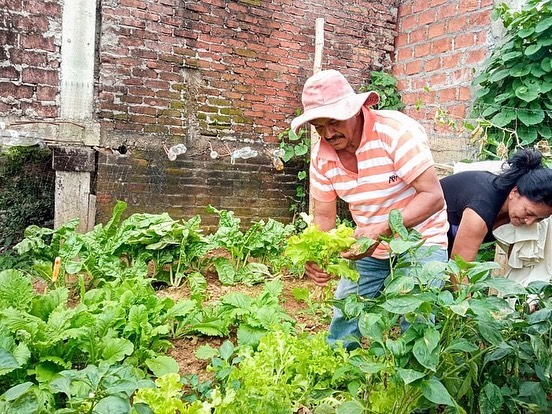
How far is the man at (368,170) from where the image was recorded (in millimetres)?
2166

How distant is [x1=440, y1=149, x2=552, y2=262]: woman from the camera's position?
2461mm

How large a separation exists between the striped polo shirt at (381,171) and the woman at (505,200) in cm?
17

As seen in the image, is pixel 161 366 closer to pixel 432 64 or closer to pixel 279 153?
pixel 279 153

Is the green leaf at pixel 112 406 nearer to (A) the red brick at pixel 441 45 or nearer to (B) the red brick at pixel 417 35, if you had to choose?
(A) the red brick at pixel 441 45

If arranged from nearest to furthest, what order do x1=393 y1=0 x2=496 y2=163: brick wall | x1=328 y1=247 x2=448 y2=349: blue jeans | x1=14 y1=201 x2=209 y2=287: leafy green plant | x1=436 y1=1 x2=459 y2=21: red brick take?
x1=328 y1=247 x2=448 y2=349: blue jeans < x1=14 y1=201 x2=209 y2=287: leafy green plant < x1=393 y1=0 x2=496 y2=163: brick wall < x1=436 y1=1 x2=459 y2=21: red brick

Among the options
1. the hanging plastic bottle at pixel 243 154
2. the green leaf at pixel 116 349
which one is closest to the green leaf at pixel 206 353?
the green leaf at pixel 116 349

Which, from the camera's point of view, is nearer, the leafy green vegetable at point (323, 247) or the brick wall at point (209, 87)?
the leafy green vegetable at point (323, 247)

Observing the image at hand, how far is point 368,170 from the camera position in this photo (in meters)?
2.31

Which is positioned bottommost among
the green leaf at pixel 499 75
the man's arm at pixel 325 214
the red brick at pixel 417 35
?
the man's arm at pixel 325 214

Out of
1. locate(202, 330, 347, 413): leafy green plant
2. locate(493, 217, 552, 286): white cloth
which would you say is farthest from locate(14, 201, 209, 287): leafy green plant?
locate(493, 217, 552, 286): white cloth

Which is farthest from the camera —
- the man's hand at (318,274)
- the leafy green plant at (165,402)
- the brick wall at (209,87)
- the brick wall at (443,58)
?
the brick wall at (443,58)

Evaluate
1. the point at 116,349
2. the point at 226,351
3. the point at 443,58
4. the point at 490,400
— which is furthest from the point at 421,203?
Result: the point at 443,58

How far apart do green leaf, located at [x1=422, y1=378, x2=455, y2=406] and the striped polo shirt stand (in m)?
0.90

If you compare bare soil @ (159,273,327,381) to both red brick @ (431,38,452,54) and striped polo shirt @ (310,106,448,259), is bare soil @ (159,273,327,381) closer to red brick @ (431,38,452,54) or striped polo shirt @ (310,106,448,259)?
striped polo shirt @ (310,106,448,259)
